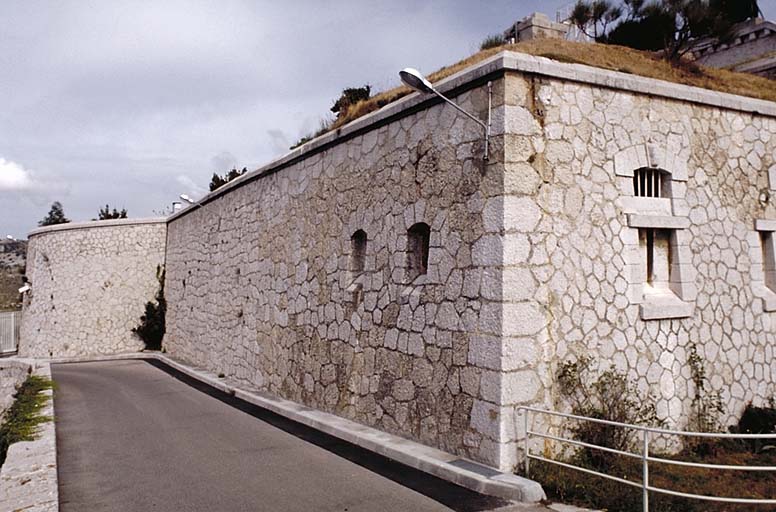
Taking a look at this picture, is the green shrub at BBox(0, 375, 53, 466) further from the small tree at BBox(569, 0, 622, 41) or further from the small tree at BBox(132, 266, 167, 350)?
the small tree at BBox(569, 0, 622, 41)

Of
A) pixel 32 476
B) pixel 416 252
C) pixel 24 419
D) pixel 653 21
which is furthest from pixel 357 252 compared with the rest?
pixel 653 21

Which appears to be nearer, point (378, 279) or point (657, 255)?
point (657, 255)

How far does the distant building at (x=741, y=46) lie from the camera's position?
20.7 meters

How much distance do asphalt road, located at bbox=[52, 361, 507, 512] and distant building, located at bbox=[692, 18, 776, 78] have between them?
18.0m

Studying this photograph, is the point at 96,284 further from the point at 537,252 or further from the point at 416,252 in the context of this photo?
the point at 537,252

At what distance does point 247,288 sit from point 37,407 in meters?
4.51

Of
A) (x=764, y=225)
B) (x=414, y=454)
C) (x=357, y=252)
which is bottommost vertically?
(x=414, y=454)

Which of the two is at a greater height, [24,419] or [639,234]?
[639,234]

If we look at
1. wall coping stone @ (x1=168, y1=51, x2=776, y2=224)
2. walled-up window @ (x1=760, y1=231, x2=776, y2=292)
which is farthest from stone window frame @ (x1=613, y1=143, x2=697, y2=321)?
walled-up window @ (x1=760, y1=231, x2=776, y2=292)

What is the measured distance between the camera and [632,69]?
904 cm

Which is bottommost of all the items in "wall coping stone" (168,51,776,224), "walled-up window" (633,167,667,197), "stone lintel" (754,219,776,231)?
"stone lintel" (754,219,776,231)

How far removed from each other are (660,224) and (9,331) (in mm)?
29752

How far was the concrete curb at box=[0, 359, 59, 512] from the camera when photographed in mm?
6012

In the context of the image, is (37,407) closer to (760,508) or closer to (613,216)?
(613,216)
